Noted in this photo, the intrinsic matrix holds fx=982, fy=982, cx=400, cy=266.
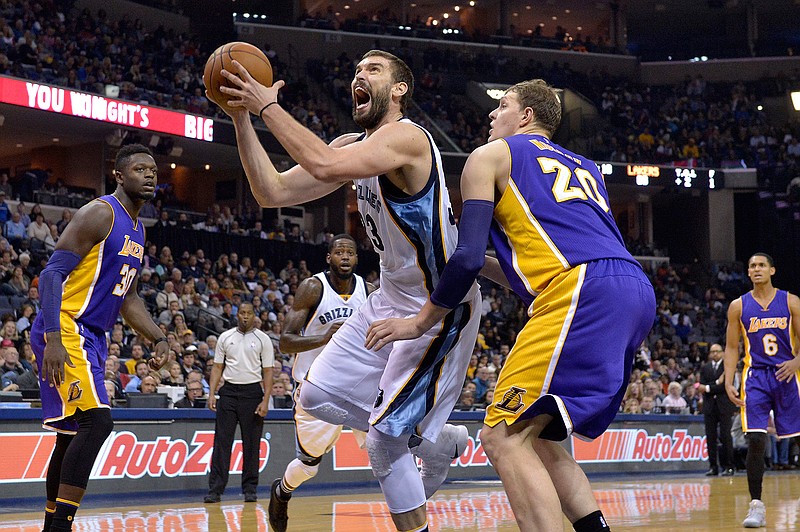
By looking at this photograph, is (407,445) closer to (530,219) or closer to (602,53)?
(530,219)

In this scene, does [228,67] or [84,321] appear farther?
[84,321]

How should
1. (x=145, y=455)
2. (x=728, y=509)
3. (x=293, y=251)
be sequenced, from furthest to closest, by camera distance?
(x=293, y=251)
(x=145, y=455)
(x=728, y=509)

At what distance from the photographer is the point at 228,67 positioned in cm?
396

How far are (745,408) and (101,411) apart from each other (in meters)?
5.35

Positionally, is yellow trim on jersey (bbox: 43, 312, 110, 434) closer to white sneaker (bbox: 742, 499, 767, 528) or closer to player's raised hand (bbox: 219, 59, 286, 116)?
player's raised hand (bbox: 219, 59, 286, 116)

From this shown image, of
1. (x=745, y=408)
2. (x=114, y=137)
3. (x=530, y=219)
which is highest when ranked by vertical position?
(x=114, y=137)

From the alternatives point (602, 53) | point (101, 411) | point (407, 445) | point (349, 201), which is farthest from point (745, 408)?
point (602, 53)

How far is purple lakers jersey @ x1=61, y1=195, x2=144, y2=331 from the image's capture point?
18.1 feet

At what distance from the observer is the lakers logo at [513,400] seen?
143 inches

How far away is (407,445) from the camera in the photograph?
450 cm

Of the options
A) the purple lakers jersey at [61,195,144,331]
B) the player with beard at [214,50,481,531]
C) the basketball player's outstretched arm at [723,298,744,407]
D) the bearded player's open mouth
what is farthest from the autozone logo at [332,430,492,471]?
the bearded player's open mouth

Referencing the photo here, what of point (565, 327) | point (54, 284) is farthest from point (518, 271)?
point (54, 284)

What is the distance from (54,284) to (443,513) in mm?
4613

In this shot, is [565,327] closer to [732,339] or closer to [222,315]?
[732,339]
